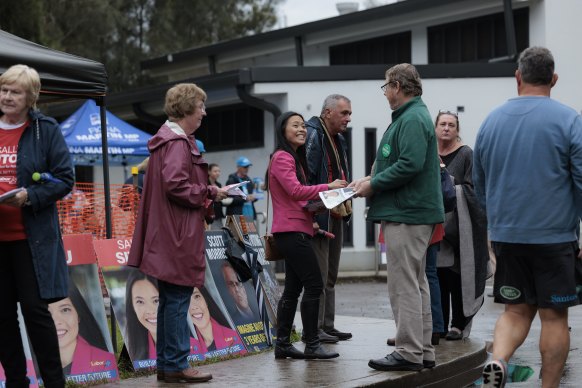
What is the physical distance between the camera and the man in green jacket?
7.21 meters

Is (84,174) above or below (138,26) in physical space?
below

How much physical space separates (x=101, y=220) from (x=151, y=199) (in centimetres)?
672

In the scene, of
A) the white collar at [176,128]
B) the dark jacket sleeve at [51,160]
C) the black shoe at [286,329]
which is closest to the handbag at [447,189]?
the black shoe at [286,329]

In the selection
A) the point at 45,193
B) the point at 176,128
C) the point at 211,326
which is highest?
the point at 176,128

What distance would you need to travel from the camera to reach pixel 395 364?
7441 millimetres

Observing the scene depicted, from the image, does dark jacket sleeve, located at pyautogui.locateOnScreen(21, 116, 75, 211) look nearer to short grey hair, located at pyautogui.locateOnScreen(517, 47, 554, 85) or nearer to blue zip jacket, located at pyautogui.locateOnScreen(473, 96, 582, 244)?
blue zip jacket, located at pyautogui.locateOnScreen(473, 96, 582, 244)

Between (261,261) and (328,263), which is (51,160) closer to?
(328,263)

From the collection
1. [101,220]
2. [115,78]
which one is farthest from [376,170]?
[115,78]

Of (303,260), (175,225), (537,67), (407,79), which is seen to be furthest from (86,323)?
(537,67)

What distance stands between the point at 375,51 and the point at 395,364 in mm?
19739

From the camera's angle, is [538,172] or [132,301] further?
[132,301]

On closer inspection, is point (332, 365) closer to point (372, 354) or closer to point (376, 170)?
point (372, 354)

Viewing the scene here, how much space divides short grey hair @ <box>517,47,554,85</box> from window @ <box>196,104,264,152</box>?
18.4 metres

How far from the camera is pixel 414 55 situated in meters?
25.3
